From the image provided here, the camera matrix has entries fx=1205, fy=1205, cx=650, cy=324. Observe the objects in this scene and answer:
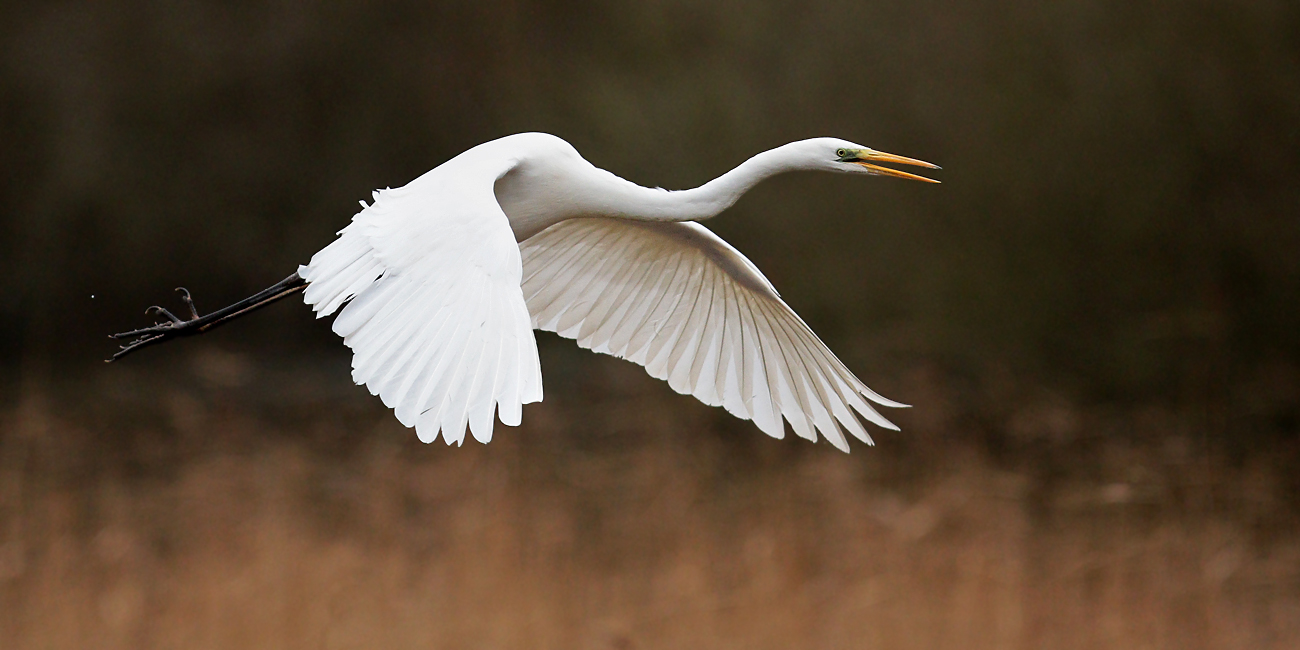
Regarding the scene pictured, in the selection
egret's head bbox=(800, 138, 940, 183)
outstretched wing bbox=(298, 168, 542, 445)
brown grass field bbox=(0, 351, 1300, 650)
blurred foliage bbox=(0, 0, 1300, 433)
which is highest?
blurred foliage bbox=(0, 0, 1300, 433)

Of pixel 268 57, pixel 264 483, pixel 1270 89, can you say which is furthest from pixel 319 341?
pixel 1270 89

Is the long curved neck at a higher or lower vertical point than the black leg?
higher

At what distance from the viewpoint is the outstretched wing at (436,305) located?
174 centimetres

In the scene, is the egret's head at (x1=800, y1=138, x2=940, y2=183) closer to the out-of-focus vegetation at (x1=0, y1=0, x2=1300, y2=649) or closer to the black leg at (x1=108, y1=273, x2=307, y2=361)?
the out-of-focus vegetation at (x1=0, y1=0, x2=1300, y2=649)

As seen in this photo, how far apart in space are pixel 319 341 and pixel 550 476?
3736mm

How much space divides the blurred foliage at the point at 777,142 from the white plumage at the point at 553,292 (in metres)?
1.86

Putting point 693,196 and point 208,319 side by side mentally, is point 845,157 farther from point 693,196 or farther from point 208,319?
point 208,319

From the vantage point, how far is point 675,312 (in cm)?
326

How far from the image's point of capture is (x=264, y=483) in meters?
3.39

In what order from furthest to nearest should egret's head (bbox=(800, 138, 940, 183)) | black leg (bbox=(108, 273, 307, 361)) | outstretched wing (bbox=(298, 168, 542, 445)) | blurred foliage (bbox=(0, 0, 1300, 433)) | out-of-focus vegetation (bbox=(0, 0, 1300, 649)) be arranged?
blurred foliage (bbox=(0, 0, 1300, 433)) < out-of-focus vegetation (bbox=(0, 0, 1300, 649)) < black leg (bbox=(108, 273, 307, 361)) < egret's head (bbox=(800, 138, 940, 183)) < outstretched wing (bbox=(298, 168, 542, 445))

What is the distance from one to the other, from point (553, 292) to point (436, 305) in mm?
1277

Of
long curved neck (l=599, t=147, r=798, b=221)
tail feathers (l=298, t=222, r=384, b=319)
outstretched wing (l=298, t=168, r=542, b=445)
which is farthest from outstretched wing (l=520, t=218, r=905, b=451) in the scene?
tail feathers (l=298, t=222, r=384, b=319)

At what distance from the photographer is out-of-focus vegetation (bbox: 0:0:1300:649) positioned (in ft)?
10.5

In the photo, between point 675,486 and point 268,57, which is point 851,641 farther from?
point 268,57
